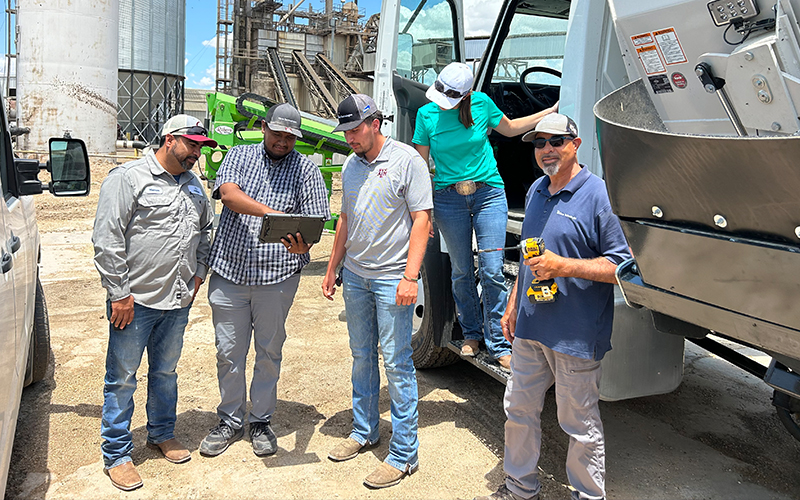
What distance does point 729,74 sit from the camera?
2410 millimetres

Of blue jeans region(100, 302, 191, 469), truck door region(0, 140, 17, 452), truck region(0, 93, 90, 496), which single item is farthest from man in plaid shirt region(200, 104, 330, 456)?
truck door region(0, 140, 17, 452)

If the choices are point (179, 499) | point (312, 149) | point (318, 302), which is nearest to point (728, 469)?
point (179, 499)

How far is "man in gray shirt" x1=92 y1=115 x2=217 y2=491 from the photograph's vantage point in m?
3.27

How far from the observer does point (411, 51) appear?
5066mm

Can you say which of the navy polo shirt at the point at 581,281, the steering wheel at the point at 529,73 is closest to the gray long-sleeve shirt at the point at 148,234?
the navy polo shirt at the point at 581,281

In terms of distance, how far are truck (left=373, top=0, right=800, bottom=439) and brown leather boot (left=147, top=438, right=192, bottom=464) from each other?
1.76 m

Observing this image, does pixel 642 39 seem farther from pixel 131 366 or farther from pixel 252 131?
pixel 252 131

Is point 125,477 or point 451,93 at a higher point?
point 451,93

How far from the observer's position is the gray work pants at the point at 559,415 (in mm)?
2908

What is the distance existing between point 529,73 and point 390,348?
8.48ft

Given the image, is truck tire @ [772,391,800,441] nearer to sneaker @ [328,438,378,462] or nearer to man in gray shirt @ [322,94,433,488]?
man in gray shirt @ [322,94,433,488]

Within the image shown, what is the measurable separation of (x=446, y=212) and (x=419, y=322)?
0.98 m

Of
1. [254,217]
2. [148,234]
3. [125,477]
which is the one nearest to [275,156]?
[254,217]

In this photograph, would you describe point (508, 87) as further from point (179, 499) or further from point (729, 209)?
point (179, 499)
